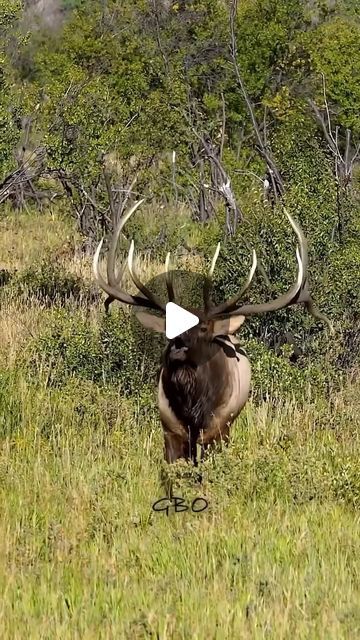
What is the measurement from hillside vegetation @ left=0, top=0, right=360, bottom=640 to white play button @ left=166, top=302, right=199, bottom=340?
752 mm

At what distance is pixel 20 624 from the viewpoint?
4.13 m

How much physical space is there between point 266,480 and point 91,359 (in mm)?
3021

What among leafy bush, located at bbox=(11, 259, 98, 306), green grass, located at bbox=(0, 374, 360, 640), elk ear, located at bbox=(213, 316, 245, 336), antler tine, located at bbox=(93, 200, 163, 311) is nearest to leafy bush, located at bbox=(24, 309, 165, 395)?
green grass, located at bbox=(0, 374, 360, 640)

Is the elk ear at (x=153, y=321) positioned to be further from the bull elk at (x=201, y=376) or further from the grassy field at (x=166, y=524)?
the grassy field at (x=166, y=524)

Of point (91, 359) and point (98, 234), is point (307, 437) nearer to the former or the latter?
point (91, 359)

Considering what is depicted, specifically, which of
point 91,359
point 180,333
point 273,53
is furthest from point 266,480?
point 273,53

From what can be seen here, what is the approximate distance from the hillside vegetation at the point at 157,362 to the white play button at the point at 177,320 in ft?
2.47

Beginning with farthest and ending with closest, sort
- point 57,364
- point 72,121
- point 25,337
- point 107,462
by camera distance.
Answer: point 72,121 < point 25,337 < point 57,364 < point 107,462

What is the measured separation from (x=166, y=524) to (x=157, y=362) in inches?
125

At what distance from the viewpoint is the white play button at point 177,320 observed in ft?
18.2

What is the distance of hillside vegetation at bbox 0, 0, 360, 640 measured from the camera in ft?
14.6

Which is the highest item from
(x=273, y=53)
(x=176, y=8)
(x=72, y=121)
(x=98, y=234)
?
(x=176, y=8)

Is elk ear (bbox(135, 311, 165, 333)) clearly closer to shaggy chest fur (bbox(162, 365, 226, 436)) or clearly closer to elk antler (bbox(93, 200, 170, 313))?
elk antler (bbox(93, 200, 170, 313))

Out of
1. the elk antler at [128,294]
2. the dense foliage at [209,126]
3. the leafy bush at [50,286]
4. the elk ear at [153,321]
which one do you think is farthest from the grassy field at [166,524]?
the leafy bush at [50,286]
